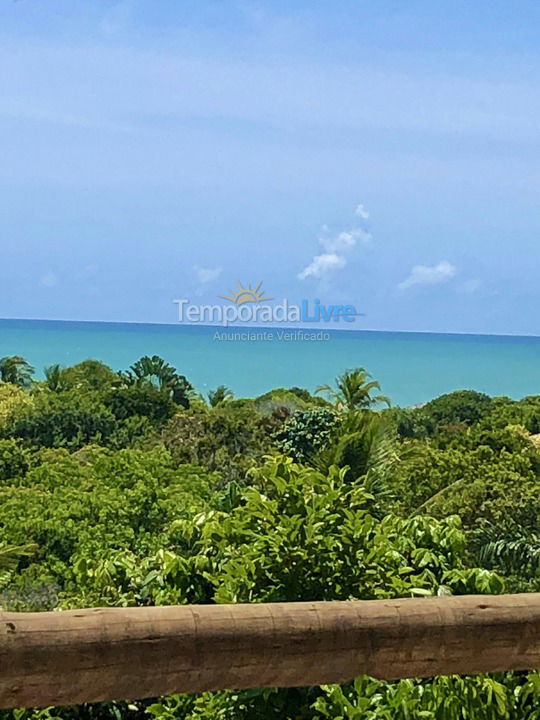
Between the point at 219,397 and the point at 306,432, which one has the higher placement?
the point at 219,397

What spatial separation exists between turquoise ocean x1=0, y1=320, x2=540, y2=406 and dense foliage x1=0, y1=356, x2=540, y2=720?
43.8 meters

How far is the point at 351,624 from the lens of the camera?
4.25ft

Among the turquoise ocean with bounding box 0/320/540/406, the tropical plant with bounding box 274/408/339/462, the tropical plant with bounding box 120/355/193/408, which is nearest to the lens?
the tropical plant with bounding box 274/408/339/462

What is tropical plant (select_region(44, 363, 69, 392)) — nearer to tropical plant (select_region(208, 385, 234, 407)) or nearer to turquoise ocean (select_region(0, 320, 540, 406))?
tropical plant (select_region(208, 385, 234, 407))

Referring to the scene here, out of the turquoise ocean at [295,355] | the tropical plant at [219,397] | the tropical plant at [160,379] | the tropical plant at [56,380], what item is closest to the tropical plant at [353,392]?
the tropical plant at [160,379]

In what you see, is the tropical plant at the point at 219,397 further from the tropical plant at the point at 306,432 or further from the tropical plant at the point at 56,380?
the tropical plant at the point at 306,432

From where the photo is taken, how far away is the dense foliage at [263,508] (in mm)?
2432

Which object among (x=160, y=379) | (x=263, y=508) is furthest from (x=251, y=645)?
(x=160, y=379)

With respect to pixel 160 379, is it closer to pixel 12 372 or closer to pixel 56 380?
pixel 56 380

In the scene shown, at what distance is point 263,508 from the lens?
2.54m

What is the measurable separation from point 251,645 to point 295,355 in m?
85.5

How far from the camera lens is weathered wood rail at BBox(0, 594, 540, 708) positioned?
119 cm

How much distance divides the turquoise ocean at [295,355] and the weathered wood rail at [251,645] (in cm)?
6366

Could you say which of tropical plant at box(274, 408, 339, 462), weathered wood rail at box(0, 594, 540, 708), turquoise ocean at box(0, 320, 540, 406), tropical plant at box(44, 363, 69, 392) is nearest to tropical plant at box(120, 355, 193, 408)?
tropical plant at box(44, 363, 69, 392)
